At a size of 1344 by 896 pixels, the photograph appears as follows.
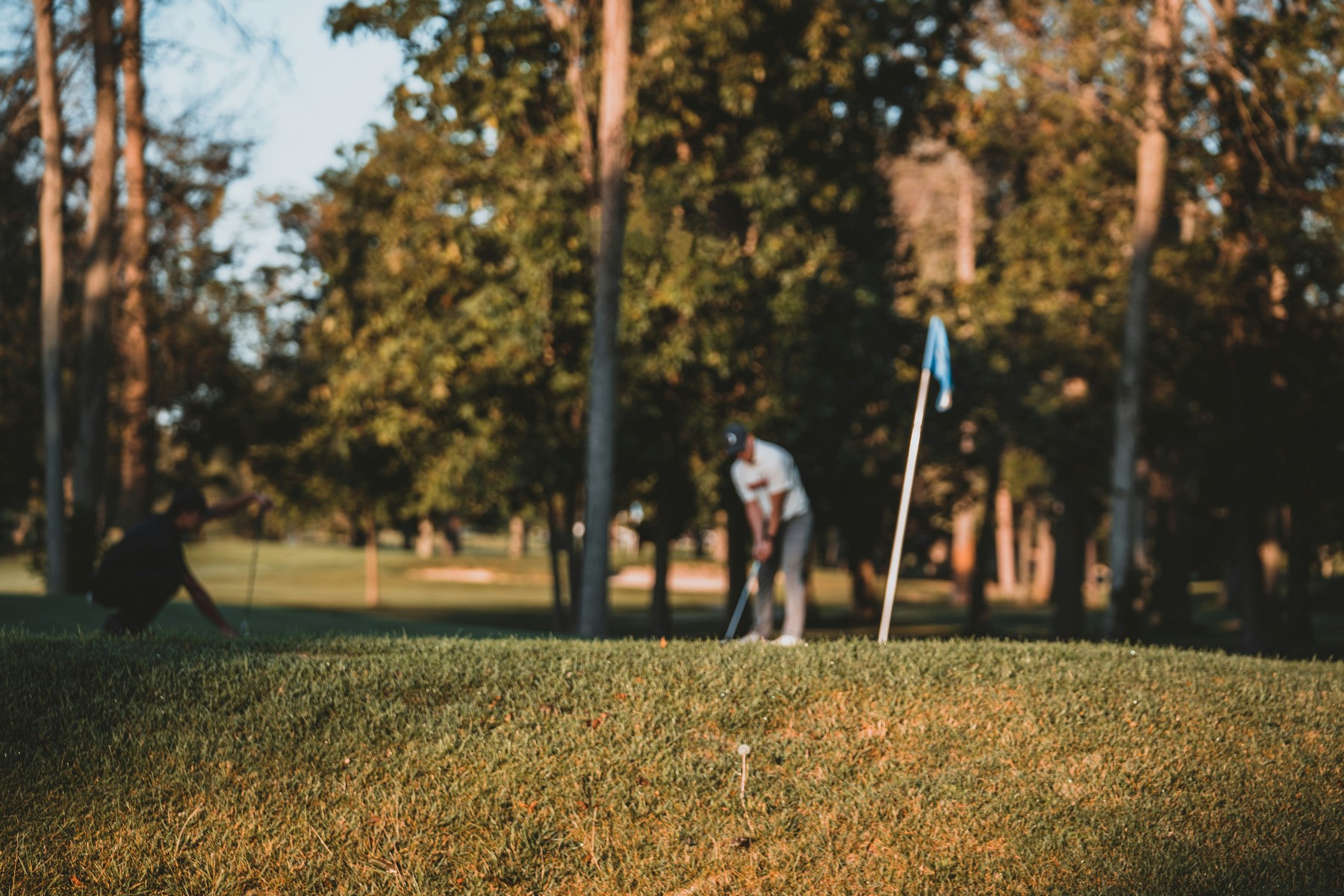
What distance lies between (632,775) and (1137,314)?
1499 cm

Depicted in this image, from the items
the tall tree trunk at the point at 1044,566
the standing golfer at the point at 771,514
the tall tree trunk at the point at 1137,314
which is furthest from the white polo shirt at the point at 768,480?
the tall tree trunk at the point at 1044,566

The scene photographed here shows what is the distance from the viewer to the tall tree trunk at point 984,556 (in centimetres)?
2620

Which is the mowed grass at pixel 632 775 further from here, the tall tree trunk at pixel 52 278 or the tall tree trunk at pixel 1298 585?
the tall tree trunk at pixel 1298 585

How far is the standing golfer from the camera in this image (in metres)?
11.1

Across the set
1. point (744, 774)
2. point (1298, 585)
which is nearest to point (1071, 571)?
point (1298, 585)

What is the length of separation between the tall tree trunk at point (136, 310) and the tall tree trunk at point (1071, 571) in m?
18.4

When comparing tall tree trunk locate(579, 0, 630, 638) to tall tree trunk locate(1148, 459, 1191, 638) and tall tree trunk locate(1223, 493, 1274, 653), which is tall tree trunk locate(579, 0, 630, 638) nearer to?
tall tree trunk locate(1223, 493, 1274, 653)

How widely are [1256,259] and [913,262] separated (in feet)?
30.9

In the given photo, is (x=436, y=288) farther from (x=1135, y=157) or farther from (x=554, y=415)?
(x=1135, y=157)

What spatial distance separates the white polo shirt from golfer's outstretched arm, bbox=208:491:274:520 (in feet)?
13.5

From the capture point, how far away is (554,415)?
20953 mm

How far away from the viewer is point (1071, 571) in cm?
2564

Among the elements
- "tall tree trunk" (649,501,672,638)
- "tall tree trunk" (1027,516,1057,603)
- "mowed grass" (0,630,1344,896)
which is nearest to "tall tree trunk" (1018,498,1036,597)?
"tall tree trunk" (1027,516,1057,603)

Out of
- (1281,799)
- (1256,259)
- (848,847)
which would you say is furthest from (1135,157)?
(848,847)
